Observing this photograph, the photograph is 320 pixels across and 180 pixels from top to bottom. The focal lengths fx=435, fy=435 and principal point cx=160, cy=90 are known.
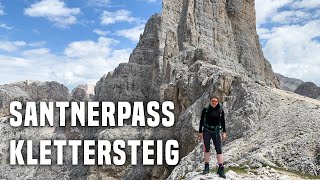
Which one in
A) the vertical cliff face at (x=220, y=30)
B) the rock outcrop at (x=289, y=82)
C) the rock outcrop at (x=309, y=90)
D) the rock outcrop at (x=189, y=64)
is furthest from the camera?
the rock outcrop at (x=289, y=82)

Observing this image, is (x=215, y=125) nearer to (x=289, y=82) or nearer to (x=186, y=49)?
(x=186, y=49)

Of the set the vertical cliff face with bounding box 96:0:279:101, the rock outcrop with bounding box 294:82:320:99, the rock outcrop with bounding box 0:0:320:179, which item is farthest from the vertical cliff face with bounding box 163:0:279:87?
the rock outcrop with bounding box 294:82:320:99

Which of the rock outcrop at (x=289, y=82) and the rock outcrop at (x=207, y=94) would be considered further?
the rock outcrop at (x=289, y=82)

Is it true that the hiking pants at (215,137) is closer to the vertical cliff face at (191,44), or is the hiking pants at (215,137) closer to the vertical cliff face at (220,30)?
the vertical cliff face at (191,44)

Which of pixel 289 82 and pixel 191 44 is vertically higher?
pixel 289 82

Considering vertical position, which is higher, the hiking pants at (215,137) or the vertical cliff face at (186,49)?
the vertical cliff face at (186,49)

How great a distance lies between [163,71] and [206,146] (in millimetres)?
51100

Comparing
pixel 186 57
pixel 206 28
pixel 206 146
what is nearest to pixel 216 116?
pixel 206 146

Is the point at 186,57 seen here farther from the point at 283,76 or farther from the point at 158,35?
the point at 283,76

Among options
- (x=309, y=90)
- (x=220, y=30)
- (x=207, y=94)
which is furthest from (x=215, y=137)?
(x=309, y=90)

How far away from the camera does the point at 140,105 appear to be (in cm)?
2959

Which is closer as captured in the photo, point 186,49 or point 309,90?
point 186,49

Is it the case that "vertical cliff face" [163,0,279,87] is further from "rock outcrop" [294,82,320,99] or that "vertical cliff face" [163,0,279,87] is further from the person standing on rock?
the person standing on rock

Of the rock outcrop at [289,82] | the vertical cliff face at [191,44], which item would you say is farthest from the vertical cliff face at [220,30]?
the rock outcrop at [289,82]
